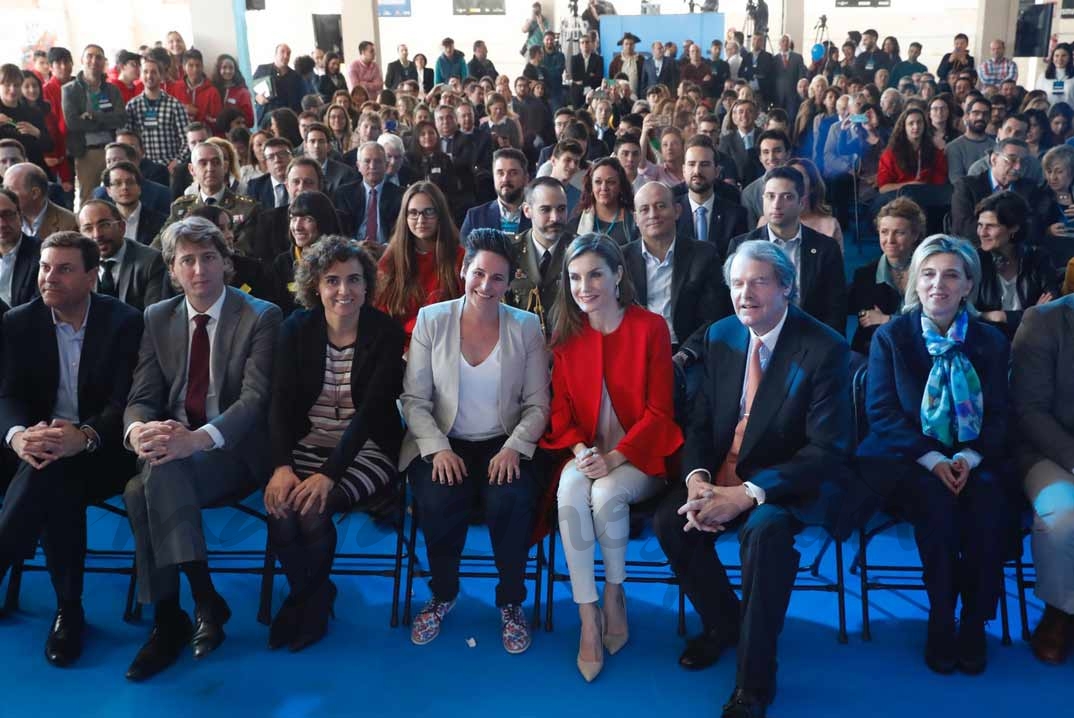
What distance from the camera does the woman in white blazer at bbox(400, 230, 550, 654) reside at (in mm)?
3328

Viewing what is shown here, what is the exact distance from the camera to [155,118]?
29.7 ft

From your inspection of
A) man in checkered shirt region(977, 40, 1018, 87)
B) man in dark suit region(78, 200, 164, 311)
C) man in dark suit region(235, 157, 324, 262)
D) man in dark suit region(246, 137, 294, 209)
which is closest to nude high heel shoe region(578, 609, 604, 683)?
man in dark suit region(78, 200, 164, 311)

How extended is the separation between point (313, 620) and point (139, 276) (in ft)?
6.97

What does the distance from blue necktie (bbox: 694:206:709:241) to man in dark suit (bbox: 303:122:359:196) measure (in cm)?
269

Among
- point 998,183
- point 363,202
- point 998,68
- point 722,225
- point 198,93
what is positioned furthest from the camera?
point 998,68

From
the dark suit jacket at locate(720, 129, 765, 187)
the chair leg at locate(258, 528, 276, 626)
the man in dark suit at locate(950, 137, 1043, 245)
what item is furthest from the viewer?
the dark suit jacket at locate(720, 129, 765, 187)

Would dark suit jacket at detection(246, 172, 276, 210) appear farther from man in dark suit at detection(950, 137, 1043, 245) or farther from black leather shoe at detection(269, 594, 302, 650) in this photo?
man in dark suit at detection(950, 137, 1043, 245)

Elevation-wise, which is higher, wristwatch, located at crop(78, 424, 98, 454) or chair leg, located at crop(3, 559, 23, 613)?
wristwatch, located at crop(78, 424, 98, 454)

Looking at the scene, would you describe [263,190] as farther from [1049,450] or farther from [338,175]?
[1049,450]

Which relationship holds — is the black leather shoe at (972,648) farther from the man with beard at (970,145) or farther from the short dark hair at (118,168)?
the man with beard at (970,145)

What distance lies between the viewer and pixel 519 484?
334cm

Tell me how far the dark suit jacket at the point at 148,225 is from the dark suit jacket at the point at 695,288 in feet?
10.1

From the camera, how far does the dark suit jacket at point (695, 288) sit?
4.41 meters

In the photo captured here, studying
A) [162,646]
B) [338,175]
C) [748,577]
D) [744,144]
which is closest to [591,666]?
[748,577]
